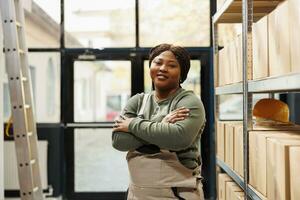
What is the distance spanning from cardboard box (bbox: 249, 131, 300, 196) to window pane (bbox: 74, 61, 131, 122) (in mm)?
2863

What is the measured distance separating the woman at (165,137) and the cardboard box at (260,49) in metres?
0.34

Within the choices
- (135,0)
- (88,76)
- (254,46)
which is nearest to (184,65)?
(254,46)

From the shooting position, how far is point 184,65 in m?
2.01

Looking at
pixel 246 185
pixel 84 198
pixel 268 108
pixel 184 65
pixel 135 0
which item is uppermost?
pixel 135 0

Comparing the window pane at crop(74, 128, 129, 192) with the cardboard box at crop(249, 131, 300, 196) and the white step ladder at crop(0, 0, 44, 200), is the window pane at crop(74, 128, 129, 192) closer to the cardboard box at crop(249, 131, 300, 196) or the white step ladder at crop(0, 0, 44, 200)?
the white step ladder at crop(0, 0, 44, 200)

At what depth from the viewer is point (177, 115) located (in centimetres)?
187

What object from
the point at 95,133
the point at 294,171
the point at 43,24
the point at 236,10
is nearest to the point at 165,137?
the point at 294,171

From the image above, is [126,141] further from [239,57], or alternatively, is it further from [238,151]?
[239,57]

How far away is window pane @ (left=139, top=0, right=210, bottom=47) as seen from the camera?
4.90 m

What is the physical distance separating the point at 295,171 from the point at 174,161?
585mm

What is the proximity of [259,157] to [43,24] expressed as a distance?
3.79 metres

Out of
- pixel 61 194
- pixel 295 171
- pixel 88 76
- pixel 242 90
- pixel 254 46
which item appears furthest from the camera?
pixel 88 76

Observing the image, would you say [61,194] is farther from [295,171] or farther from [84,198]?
[295,171]

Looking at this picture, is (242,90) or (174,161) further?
(242,90)
